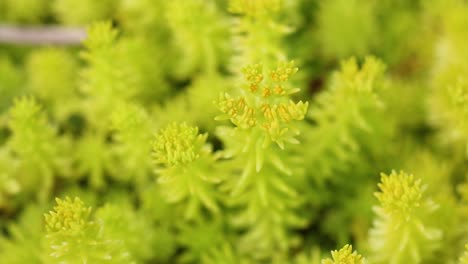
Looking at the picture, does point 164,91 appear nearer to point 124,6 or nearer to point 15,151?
point 124,6

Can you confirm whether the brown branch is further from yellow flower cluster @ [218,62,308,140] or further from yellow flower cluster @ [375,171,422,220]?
yellow flower cluster @ [375,171,422,220]

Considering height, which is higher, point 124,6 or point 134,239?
point 124,6

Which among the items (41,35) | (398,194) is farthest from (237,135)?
(41,35)

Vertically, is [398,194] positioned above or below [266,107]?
below

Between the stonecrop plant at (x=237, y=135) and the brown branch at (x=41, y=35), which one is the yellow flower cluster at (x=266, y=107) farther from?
the brown branch at (x=41, y=35)

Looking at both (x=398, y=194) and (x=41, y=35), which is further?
(x=41, y=35)

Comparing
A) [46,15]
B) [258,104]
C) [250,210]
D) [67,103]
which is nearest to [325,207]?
[250,210]

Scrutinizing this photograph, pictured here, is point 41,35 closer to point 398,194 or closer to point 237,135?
point 237,135
